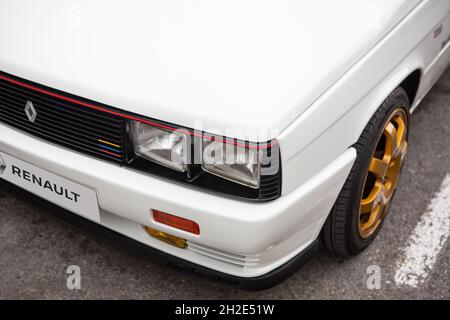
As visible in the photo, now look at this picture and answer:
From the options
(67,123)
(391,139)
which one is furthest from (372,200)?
(67,123)

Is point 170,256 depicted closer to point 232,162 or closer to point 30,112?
point 232,162

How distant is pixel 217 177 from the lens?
161 cm

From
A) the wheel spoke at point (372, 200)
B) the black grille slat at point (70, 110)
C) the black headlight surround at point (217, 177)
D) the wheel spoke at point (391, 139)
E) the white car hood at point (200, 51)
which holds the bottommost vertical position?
the wheel spoke at point (372, 200)

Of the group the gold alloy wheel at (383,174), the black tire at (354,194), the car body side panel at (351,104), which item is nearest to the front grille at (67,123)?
the car body side panel at (351,104)

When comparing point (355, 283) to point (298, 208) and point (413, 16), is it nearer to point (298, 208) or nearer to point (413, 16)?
point (298, 208)

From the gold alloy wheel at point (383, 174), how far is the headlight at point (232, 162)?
0.70 meters

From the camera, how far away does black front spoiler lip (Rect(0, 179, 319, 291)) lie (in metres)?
1.78

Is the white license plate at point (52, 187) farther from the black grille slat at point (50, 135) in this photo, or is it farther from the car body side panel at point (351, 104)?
the car body side panel at point (351, 104)

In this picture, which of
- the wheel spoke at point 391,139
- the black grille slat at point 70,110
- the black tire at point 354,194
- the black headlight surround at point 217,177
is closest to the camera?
the black headlight surround at point 217,177

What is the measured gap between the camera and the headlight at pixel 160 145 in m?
1.62

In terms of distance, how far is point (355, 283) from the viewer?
7.14 feet

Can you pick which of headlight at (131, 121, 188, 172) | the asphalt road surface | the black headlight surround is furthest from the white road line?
headlight at (131, 121, 188, 172)

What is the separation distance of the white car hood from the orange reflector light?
1.46ft

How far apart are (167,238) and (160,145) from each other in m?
0.35
